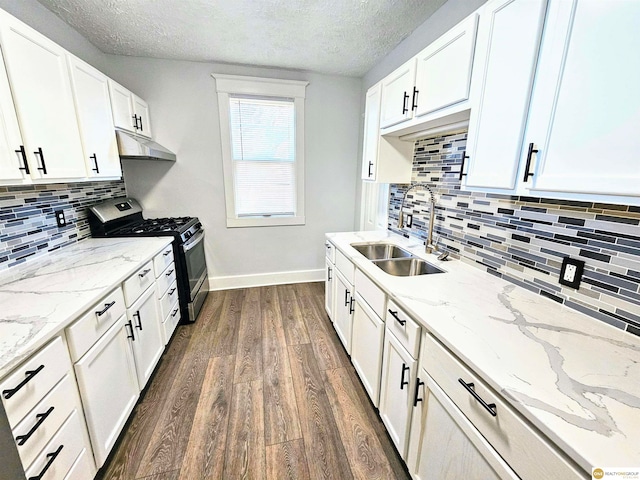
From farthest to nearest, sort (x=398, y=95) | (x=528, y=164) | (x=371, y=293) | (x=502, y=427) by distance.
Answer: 1. (x=398, y=95)
2. (x=371, y=293)
3. (x=528, y=164)
4. (x=502, y=427)

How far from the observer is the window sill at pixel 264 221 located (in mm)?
3282

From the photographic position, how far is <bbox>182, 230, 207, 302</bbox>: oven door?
257 cm

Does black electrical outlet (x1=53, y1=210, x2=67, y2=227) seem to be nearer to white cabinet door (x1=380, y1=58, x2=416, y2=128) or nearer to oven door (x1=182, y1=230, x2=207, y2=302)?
oven door (x1=182, y1=230, x2=207, y2=302)

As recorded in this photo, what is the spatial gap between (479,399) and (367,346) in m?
0.95

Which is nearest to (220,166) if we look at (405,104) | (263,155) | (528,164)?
(263,155)

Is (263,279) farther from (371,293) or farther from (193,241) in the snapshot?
(371,293)

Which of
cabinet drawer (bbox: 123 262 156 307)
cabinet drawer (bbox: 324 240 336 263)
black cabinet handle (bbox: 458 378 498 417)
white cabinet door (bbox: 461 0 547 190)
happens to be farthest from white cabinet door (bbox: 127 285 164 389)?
white cabinet door (bbox: 461 0 547 190)

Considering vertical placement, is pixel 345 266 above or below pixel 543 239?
below

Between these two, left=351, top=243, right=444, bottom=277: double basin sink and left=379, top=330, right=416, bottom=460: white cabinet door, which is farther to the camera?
left=351, top=243, right=444, bottom=277: double basin sink

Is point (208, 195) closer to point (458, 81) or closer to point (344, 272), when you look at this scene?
point (344, 272)

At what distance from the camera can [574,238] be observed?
1094 millimetres

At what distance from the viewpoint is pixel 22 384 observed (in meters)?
0.86

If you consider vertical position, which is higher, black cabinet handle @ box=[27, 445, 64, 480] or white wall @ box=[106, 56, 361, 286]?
white wall @ box=[106, 56, 361, 286]

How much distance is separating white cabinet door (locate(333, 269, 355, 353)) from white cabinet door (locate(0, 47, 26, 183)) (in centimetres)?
197
